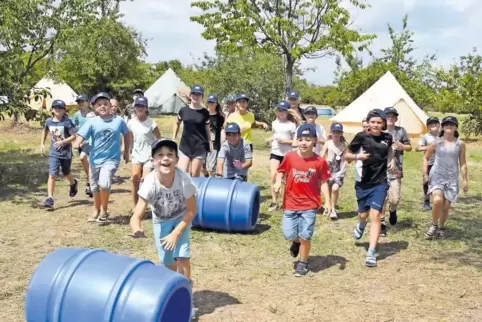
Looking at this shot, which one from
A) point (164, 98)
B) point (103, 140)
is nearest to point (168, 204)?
point (103, 140)

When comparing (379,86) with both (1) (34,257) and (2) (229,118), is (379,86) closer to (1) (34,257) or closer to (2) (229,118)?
(2) (229,118)

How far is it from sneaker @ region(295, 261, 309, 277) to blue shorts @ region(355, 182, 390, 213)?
3.78 feet

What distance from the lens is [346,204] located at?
9.91 meters

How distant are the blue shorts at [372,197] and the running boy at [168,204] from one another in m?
2.73

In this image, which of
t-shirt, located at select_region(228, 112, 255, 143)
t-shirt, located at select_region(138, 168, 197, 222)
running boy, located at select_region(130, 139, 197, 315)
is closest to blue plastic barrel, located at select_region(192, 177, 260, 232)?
t-shirt, located at select_region(228, 112, 255, 143)

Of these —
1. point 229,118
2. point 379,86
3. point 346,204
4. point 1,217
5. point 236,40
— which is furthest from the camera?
point 379,86

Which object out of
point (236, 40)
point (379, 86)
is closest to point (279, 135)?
point (236, 40)

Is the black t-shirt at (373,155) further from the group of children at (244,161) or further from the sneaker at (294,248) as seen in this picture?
the sneaker at (294,248)

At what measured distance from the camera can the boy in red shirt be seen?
6.16 meters

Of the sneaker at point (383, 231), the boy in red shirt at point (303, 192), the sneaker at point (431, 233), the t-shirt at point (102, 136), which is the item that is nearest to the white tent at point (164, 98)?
the t-shirt at point (102, 136)

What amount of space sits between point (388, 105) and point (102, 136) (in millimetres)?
20705

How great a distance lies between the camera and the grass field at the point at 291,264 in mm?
5234

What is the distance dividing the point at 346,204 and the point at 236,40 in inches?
419

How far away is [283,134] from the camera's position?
873cm
